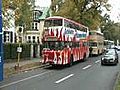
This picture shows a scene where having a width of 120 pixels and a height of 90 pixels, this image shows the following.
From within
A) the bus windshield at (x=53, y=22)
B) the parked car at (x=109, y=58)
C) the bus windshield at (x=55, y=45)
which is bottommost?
the parked car at (x=109, y=58)

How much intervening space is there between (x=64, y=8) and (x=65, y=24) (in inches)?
1221

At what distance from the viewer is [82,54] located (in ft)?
139

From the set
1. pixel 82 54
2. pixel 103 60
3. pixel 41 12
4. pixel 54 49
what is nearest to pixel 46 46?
pixel 54 49

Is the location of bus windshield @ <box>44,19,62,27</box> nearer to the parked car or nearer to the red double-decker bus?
the red double-decker bus

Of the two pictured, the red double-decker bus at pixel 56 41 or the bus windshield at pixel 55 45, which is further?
the bus windshield at pixel 55 45

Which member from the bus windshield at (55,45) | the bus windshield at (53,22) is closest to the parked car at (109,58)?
the bus windshield at (55,45)

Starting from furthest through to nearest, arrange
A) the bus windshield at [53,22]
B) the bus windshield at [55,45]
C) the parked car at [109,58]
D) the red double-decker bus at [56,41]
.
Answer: the parked car at [109,58], the bus windshield at [53,22], the bus windshield at [55,45], the red double-decker bus at [56,41]

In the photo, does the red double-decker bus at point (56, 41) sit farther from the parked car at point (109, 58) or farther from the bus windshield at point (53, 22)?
the parked car at point (109, 58)

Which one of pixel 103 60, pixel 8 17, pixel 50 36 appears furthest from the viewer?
pixel 103 60

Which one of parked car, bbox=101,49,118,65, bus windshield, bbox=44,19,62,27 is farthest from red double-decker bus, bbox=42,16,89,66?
parked car, bbox=101,49,118,65

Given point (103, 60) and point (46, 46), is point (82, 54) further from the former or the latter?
point (46, 46)

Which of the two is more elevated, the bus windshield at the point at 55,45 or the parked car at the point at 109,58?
the bus windshield at the point at 55,45

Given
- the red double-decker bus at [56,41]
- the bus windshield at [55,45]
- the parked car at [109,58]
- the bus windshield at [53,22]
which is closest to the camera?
the red double-decker bus at [56,41]

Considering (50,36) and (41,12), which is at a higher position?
(41,12)
